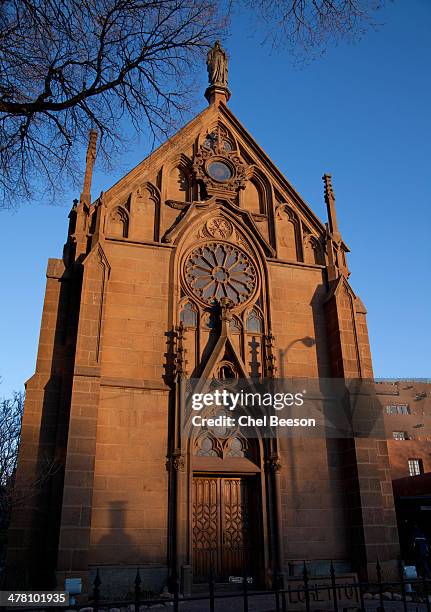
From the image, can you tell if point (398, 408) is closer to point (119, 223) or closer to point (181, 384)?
point (181, 384)

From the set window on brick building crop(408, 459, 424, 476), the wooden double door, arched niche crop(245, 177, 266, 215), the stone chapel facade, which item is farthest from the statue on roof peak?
window on brick building crop(408, 459, 424, 476)

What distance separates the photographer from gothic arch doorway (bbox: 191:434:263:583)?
554 inches

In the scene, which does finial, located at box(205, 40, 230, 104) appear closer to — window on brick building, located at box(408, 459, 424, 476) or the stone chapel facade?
the stone chapel facade

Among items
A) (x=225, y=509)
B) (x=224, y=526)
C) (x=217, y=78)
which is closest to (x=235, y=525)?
(x=224, y=526)

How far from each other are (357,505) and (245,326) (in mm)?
6306

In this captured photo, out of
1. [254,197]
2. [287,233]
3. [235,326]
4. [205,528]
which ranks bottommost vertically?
[205,528]

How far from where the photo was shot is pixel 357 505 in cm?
1485

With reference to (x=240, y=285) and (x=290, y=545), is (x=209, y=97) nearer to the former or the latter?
(x=240, y=285)

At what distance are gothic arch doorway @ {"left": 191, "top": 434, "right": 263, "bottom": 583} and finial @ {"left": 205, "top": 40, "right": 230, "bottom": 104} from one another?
14.3 metres

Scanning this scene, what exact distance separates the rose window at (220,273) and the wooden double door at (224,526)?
19.1 ft

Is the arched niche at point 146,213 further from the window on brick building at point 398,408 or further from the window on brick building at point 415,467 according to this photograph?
the window on brick building at point 398,408

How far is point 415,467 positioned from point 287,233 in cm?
2655

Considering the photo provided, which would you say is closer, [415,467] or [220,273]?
[220,273]

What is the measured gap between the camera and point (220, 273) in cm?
1808
